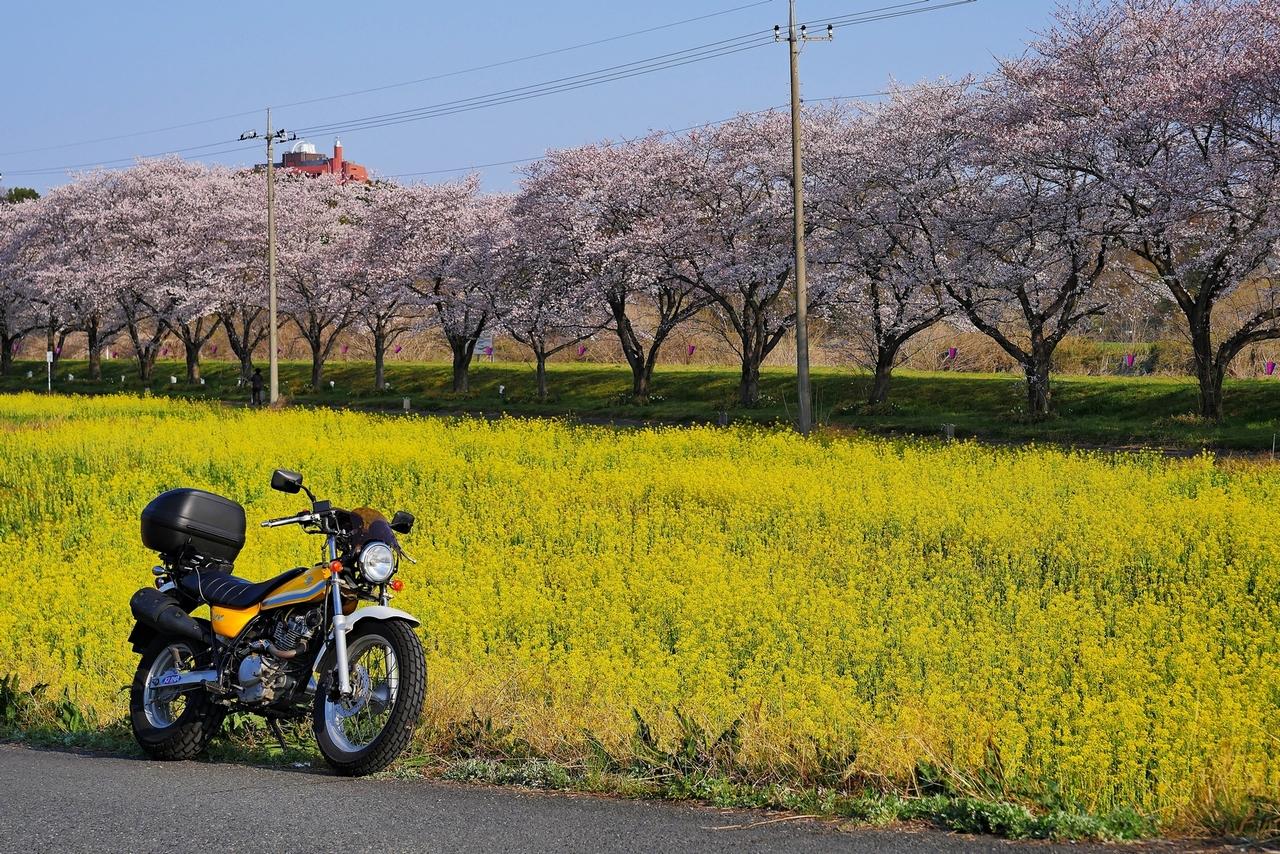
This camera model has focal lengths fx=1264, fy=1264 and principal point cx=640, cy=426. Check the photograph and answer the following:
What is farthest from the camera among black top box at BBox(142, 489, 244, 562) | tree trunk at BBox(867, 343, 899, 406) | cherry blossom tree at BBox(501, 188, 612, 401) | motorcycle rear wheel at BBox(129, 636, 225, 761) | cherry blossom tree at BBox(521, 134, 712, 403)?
cherry blossom tree at BBox(501, 188, 612, 401)

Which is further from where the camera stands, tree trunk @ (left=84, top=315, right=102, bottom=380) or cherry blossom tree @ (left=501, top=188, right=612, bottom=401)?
tree trunk @ (left=84, top=315, right=102, bottom=380)

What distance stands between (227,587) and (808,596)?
5.20m

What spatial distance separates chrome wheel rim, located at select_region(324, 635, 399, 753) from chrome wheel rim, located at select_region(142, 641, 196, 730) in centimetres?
128

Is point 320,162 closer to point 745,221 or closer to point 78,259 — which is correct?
point 78,259

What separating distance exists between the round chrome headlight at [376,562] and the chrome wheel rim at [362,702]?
35cm

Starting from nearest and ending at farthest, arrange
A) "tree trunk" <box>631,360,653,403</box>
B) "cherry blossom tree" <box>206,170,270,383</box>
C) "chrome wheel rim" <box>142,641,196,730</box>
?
"chrome wheel rim" <box>142,641,196,730</box>
"tree trunk" <box>631,360,653,403</box>
"cherry blossom tree" <box>206,170,270,383</box>

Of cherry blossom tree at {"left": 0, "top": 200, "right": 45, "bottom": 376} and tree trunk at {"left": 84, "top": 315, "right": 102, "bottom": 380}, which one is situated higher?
cherry blossom tree at {"left": 0, "top": 200, "right": 45, "bottom": 376}

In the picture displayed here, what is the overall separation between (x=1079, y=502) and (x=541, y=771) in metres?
11.5

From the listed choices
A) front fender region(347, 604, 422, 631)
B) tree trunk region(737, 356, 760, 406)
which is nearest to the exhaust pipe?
front fender region(347, 604, 422, 631)

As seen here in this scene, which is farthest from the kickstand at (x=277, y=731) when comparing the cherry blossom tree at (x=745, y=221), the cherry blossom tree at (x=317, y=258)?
the cherry blossom tree at (x=317, y=258)

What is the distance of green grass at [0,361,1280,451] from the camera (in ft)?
106

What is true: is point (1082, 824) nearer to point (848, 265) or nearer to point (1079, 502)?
point (1079, 502)

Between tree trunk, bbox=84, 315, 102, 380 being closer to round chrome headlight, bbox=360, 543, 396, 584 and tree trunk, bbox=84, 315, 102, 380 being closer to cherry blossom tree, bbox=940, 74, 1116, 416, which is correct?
cherry blossom tree, bbox=940, 74, 1116, 416

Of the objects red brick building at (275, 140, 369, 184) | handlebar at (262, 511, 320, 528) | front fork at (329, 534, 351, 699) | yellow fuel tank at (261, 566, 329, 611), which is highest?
red brick building at (275, 140, 369, 184)
